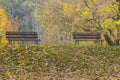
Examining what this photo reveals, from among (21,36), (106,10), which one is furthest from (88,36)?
(21,36)

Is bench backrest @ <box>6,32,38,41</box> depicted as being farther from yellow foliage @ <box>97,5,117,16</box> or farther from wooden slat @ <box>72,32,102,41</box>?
yellow foliage @ <box>97,5,117,16</box>

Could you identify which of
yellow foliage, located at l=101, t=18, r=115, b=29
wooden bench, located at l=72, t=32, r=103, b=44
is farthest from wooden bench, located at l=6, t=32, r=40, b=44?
yellow foliage, located at l=101, t=18, r=115, b=29

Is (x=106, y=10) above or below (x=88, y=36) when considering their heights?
above

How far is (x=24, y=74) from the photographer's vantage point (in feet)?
41.9

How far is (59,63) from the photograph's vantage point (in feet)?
48.7

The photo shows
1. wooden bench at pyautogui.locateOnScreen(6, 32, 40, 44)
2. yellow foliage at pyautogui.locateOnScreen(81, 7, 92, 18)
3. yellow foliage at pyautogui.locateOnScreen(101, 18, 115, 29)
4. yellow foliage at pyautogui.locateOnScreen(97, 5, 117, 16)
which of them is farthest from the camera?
yellow foliage at pyautogui.locateOnScreen(101, 18, 115, 29)

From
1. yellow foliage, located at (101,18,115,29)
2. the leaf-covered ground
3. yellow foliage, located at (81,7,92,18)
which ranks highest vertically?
yellow foliage, located at (81,7,92,18)

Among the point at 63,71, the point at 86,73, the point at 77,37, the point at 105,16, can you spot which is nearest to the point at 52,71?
the point at 63,71

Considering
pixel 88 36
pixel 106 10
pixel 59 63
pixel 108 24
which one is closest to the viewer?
pixel 59 63

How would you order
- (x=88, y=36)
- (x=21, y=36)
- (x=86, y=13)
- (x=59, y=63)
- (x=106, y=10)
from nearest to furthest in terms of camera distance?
(x=59, y=63) → (x=21, y=36) → (x=88, y=36) → (x=106, y=10) → (x=86, y=13)

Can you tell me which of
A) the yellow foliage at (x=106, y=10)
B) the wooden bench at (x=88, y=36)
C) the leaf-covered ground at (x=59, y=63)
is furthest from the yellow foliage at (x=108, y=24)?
the leaf-covered ground at (x=59, y=63)

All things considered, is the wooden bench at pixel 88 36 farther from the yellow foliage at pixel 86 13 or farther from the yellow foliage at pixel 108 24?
the yellow foliage at pixel 108 24

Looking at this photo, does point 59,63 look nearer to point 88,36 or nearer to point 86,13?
point 88,36

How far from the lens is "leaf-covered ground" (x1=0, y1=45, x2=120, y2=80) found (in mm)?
12887
